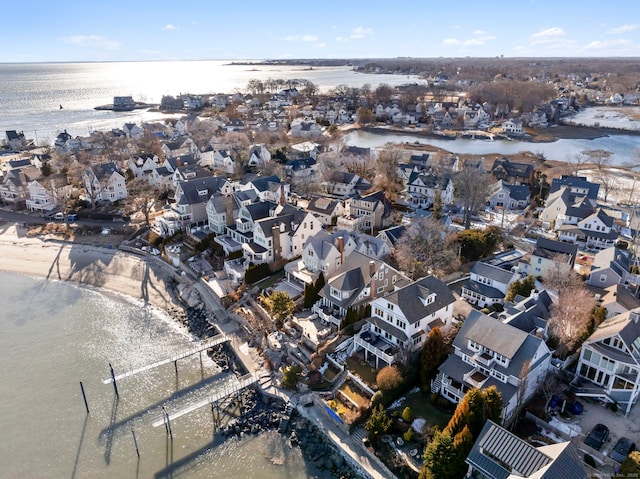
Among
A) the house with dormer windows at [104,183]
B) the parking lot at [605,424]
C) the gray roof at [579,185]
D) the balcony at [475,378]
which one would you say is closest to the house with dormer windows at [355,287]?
the balcony at [475,378]

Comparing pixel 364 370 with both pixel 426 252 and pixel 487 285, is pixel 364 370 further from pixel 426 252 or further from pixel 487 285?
pixel 426 252

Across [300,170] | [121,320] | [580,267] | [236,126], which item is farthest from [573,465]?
[236,126]

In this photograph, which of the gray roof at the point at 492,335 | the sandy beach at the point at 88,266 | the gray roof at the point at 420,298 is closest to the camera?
the gray roof at the point at 492,335

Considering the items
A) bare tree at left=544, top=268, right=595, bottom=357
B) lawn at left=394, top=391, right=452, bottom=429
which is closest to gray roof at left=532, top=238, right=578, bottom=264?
bare tree at left=544, top=268, right=595, bottom=357

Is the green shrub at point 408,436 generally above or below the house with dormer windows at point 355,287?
below

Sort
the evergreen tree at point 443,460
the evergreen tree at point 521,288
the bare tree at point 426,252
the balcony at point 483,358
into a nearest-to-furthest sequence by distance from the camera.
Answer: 1. the evergreen tree at point 443,460
2. the balcony at point 483,358
3. the evergreen tree at point 521,288
4. the bare tree at point 426,252

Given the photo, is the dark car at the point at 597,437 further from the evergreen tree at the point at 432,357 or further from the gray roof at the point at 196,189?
the gray roof at the point at 196,189

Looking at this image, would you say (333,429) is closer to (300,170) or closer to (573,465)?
(573,465)

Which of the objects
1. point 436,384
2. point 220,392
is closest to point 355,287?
point 436,384
